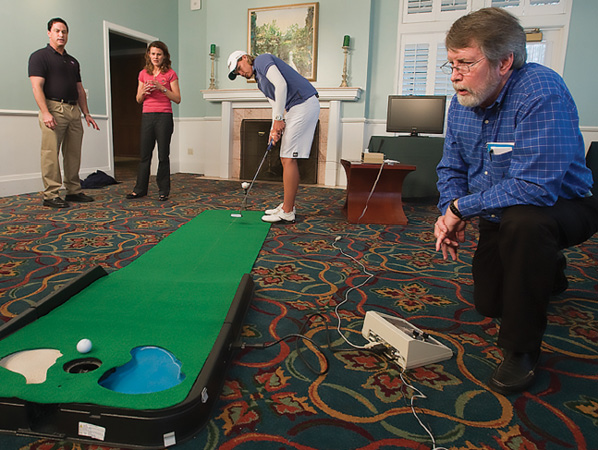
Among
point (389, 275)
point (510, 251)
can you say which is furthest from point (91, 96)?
point (510, 251)

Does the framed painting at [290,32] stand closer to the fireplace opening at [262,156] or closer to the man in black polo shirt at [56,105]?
the fireplace opening at [262,156]

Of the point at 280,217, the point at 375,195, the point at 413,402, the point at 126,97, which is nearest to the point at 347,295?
the point at 413,402

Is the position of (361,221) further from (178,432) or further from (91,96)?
(91,96)

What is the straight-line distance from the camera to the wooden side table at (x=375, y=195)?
3.32 m

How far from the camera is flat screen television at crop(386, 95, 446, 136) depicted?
458 centimetres

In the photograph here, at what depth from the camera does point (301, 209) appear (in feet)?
12.7

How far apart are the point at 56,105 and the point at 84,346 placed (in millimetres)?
3006

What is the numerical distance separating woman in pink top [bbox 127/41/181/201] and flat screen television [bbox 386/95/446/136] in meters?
2.33

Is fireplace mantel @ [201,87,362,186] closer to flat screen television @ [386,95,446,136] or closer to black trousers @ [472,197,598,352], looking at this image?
flat screen television @ [386,95,446,136]

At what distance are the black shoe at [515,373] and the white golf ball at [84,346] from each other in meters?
1.13

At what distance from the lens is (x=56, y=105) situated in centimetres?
347

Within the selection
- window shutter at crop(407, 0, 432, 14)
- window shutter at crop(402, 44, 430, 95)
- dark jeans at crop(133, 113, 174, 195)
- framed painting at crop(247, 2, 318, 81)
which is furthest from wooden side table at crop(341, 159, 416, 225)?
window shutter at crop(407, 0, 432, 14)

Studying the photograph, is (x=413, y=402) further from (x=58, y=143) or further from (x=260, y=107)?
(x=260, y=107)

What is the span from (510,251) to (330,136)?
4636mm
